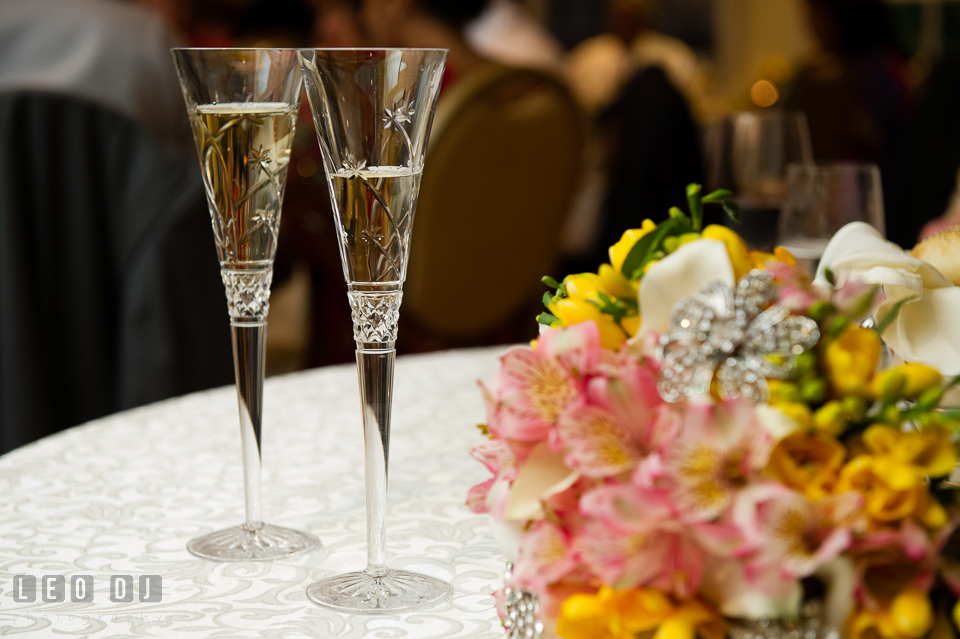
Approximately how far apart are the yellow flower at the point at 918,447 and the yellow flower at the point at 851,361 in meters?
0.01

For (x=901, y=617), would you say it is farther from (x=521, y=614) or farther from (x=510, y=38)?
(x=510, y=38)

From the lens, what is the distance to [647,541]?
12.5 inches

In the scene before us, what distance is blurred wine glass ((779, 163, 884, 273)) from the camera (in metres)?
0.99

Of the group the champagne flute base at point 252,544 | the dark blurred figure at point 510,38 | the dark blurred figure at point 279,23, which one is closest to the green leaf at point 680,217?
the champagne flute base at point 252,544

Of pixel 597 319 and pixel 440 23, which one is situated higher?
pixel 440 23

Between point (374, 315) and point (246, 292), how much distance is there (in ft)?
A: 0.44

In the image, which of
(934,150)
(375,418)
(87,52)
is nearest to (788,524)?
(375,418)

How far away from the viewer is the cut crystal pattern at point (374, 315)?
513 millimetres

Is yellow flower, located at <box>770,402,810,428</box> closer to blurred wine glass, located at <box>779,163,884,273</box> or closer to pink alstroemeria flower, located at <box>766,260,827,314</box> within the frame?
pink alstroemeria flower, located at <box>766,260,827,314</box>

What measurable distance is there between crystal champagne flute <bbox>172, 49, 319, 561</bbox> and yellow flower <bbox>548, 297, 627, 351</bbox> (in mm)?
280

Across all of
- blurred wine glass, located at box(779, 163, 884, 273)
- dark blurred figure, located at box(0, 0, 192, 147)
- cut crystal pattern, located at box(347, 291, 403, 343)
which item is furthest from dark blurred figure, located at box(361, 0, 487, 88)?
cut crystal pattern, located at box(347, 291, 403, 343)

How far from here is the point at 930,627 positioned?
1.07 feet

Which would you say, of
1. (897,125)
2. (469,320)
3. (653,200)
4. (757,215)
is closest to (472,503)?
(757,215)

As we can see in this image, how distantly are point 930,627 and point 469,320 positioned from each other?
2.16 metres
